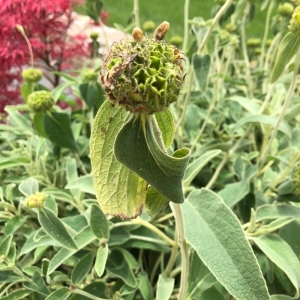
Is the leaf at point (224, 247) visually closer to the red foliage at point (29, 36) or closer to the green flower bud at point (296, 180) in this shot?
the green flower bud at point (296, 180)

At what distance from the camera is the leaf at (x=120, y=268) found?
1.82ft

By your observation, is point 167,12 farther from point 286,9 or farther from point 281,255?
point 281,255

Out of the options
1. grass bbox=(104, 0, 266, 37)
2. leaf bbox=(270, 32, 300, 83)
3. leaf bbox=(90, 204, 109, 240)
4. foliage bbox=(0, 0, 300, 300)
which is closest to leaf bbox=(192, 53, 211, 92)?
foliage bbox=(0, 0, 300, 300)

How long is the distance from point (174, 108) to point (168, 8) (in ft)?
6.69

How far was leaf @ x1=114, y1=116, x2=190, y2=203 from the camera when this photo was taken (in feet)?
1.03

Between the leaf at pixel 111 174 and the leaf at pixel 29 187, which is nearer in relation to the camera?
the leaf at pixel 111 174

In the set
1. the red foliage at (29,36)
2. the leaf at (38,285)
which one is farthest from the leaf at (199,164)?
the red foliage at (29,36)

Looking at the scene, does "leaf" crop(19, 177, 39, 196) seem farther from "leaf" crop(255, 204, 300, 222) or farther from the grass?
A: the grass

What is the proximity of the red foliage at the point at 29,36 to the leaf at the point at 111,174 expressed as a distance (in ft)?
1.88

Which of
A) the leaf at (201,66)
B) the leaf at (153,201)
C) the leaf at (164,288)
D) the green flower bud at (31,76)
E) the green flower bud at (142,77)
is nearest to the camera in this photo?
the green flower bud at (142,77)

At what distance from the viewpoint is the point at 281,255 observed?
1.62 feet

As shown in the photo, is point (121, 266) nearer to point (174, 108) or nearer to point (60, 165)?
point (60, 165)

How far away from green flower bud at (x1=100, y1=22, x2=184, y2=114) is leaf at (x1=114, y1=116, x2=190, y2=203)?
2cm

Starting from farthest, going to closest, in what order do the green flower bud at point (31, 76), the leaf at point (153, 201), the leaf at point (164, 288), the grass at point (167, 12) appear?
1. the grass at point (167, 12)
2. the green flower bud at point (31, 76)
3. the leaf at point (164, 288)
4. the leaf at point (153, 201)
